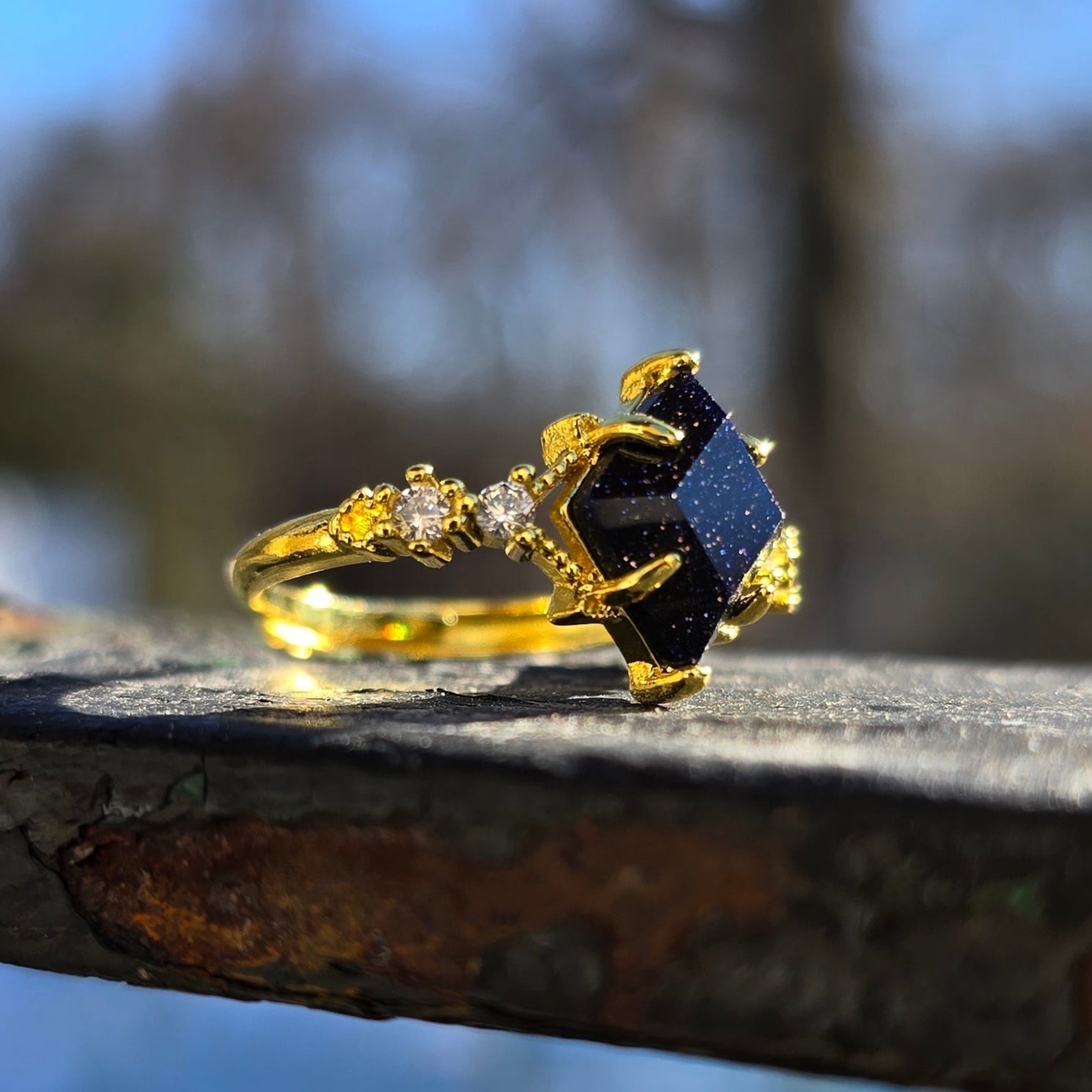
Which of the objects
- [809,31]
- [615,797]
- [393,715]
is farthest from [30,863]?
[809,31]

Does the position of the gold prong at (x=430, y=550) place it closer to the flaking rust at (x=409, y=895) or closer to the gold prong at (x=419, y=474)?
the gold prong at (x=419, y=474)

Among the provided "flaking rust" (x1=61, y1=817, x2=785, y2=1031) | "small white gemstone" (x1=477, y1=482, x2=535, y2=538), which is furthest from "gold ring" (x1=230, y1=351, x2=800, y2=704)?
"flaking rust" (x1=61, y1=817, x2=785, y2=1031)

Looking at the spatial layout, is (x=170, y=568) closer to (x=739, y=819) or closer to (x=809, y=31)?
(x=809, y=31)

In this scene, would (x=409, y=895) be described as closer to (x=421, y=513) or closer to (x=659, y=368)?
(x=421, y=513)

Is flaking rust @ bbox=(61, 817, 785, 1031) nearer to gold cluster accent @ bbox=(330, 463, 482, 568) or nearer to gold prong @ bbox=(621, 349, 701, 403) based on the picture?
gold cluster accent @ bbox=(330, 463, 482, 568)

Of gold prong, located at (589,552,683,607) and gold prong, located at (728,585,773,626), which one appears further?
gold prong, located at (728,585,773,626)

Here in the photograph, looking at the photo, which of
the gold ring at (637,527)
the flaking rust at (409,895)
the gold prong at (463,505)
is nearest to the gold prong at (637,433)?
the gold ring at (637,527)

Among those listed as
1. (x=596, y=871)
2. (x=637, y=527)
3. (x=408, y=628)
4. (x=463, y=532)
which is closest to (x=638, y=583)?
(x=637, y=527)
